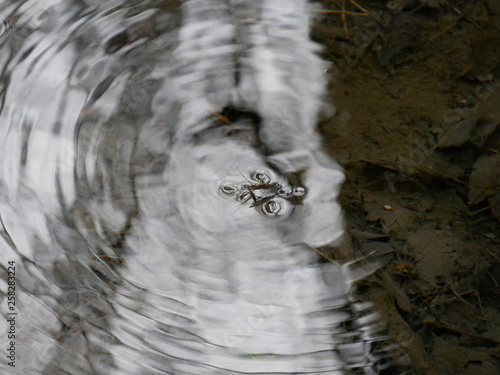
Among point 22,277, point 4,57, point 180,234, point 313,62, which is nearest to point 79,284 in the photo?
point 22,277

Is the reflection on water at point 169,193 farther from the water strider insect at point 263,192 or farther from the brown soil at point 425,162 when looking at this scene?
the brown soil at point 425,162

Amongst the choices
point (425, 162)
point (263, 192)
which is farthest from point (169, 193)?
point (425, 162)

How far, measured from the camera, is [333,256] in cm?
232

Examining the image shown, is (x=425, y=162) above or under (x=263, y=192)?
under

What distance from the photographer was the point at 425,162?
2.49 m

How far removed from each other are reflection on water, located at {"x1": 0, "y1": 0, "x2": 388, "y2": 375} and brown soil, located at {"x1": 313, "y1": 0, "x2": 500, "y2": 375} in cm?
16

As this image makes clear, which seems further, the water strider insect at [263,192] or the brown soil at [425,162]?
the water strider insect at [263,192]

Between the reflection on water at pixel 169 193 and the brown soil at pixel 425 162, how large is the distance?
16 centimetres

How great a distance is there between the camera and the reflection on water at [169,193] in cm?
218

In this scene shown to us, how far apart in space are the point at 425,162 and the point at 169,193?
137 centimetres

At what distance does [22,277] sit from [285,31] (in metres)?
2.05

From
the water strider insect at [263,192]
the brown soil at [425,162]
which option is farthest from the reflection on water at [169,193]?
the brown soil at [425,162]

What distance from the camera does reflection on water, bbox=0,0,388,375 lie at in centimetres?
218

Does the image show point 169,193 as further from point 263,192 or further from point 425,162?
point 425,162
